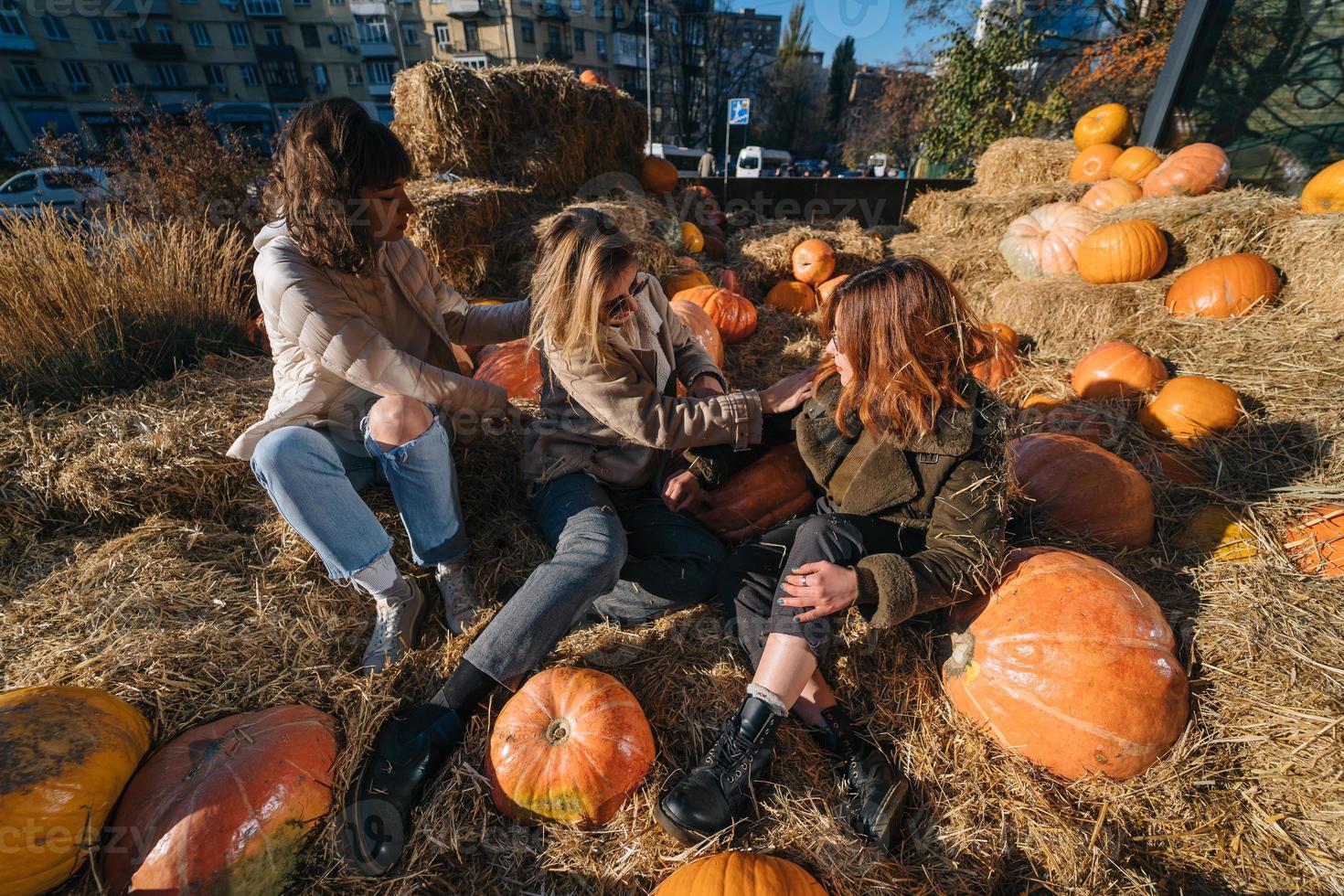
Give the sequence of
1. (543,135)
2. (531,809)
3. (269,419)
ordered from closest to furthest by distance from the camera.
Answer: (531,809)
(269,419)
(543,135)

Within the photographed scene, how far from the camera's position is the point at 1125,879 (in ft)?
4.52

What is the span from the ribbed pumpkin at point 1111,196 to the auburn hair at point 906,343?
503 cm

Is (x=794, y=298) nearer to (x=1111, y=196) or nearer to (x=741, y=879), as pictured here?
(x=1111, y=196)

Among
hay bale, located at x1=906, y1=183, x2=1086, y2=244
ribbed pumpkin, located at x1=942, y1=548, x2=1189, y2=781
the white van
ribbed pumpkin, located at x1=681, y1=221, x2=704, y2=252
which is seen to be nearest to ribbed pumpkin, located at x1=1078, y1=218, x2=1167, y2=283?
hay bale, located at x1=906, y1=183, x2=1086, y2=244

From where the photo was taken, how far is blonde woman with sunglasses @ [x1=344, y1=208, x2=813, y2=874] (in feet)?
5.27

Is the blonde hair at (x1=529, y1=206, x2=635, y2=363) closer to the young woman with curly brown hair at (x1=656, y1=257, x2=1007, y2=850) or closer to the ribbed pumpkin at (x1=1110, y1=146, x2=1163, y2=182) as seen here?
the young woman with curly brown hair at (x1=656, y1=257, x2=1007, y2=850)

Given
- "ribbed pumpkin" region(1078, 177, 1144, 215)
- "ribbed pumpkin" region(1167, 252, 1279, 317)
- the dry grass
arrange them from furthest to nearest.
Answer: "ribbed pumpkin" region(1078, 177, 1144, 215) < "ribbed pumpkin" region(1167, 252, 1279, 317) < the dry grass

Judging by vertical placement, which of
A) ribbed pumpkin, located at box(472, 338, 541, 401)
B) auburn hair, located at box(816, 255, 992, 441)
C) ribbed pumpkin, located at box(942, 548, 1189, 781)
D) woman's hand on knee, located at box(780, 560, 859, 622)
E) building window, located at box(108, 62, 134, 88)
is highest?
building window, located at box(108, 62, 134, 88)

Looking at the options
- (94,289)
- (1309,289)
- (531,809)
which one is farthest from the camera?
(1309,289)

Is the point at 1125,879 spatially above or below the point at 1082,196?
below

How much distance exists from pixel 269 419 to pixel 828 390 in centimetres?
192

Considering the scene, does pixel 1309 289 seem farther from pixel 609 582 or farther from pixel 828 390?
pixel 609 582

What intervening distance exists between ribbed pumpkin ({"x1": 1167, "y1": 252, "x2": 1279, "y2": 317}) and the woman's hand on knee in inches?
139

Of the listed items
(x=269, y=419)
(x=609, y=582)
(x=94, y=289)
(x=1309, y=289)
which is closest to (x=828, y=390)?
(x=609, y=582)
